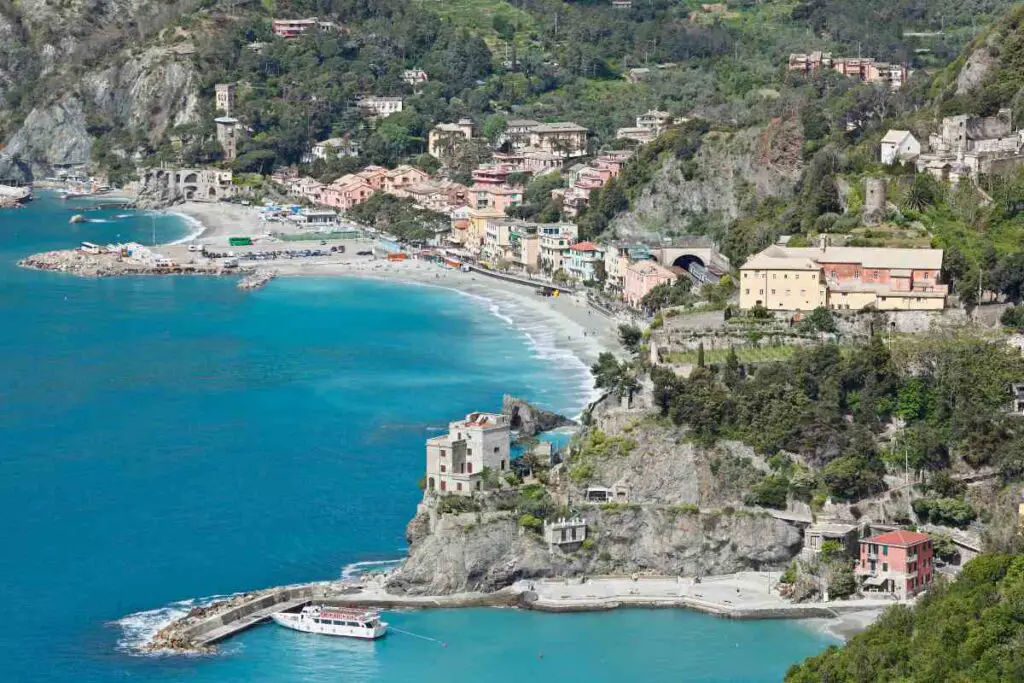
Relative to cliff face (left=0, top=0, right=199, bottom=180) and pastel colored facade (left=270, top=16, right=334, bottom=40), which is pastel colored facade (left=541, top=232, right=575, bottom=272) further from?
pastel colored facade (left=270, top=16, right=334, bottom=40)

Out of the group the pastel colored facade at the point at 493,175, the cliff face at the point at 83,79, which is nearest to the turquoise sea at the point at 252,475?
the pastel colored facade at the point at 493,175

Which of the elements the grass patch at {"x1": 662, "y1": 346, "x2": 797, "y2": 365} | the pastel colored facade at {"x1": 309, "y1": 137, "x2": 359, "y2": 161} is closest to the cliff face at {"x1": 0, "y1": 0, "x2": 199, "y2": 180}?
the pastel colored facade at {"x1": 309, "y1": 137, "x2": 359, "y2": 161}

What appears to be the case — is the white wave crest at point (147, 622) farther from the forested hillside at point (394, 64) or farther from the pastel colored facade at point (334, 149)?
the pastel colored facade at point (334, 149)

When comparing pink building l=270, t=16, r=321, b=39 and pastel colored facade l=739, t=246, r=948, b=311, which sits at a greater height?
pink building l=270, t=16, r=321, b=39

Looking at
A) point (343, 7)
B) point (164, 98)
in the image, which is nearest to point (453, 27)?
point (343, 7)

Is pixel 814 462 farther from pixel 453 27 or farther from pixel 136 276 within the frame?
pixel 453 27

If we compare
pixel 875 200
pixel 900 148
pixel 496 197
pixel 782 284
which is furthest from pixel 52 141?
pixel 782 284

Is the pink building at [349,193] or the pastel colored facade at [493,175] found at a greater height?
the pastel colored facade at [493,175]
